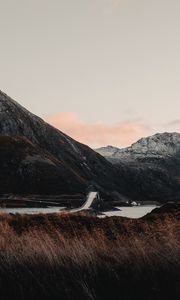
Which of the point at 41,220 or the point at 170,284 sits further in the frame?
the point at 41,220

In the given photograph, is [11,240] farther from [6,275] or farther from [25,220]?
[25,220]

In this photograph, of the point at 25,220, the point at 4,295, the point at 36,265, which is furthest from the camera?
the point at 25,220

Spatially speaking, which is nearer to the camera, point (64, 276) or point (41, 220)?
point (64, 276)

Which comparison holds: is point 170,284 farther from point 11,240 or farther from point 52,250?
point 11,240

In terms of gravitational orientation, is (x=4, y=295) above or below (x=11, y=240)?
below

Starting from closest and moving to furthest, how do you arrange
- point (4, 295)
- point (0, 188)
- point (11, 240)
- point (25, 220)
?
point (4, 295) < point (11, 240) < point (25, 220) < point (0, 188)

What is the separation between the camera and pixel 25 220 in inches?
1158

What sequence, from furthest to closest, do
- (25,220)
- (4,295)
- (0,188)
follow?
(0,188), (25,220), (4,295)

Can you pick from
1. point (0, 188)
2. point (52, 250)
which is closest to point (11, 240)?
point (52, 250)

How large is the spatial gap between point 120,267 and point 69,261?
1165 millimetres

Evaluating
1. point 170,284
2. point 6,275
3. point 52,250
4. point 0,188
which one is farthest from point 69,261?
point 0,188

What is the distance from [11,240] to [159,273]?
13.3ft

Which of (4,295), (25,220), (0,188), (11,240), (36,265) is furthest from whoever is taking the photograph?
(0,188)

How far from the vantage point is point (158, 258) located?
12.2 m
